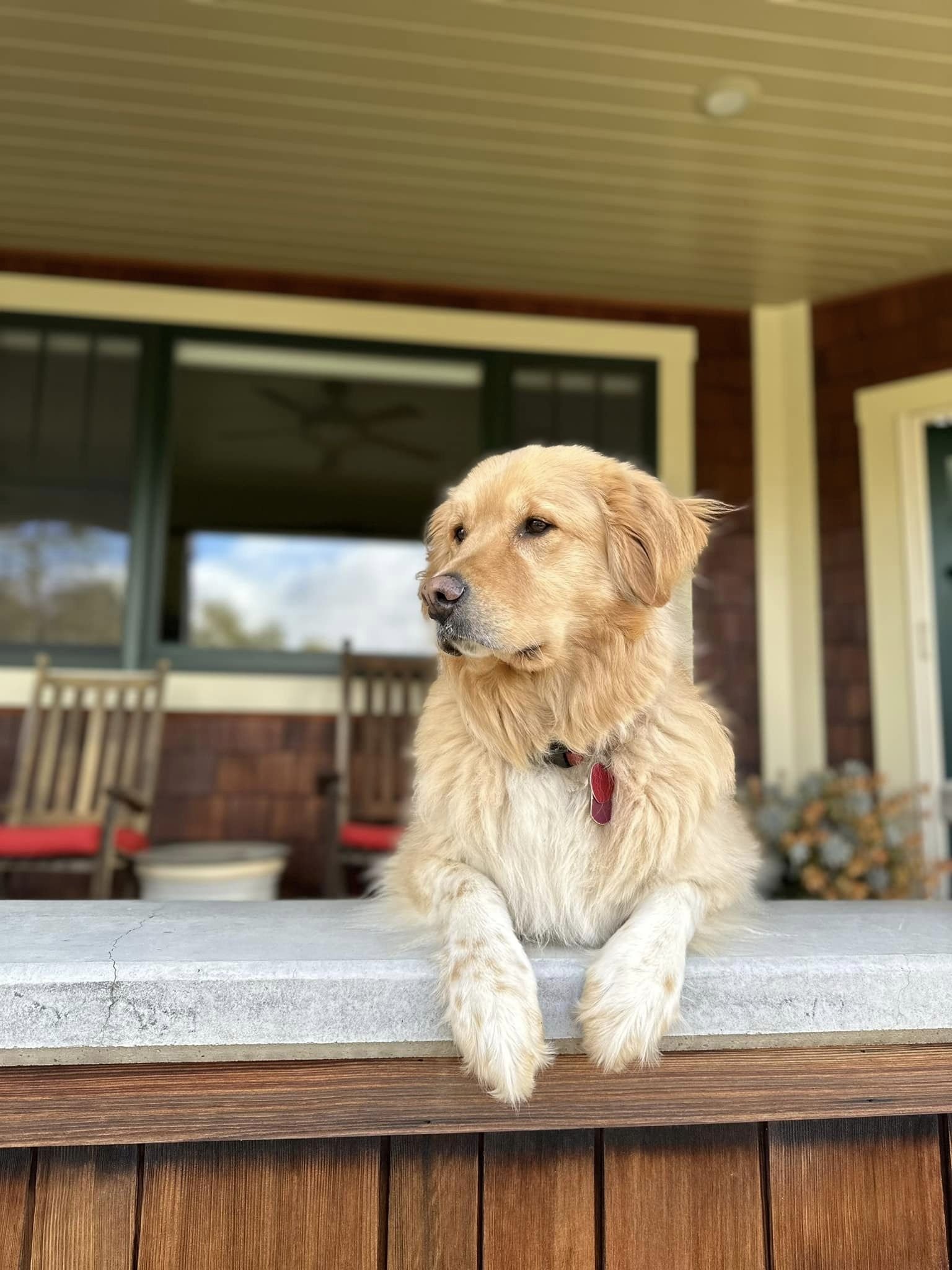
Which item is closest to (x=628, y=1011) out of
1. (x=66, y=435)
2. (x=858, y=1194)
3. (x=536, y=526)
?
(x=858, y=1194)

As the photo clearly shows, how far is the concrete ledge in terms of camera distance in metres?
0.87

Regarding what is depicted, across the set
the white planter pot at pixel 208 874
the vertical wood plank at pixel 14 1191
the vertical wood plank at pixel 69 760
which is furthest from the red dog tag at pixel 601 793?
the vertical wood plank at pixel 69 760

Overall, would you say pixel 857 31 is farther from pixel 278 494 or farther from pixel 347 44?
pixel 278 494

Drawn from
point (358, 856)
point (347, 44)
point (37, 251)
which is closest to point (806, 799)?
point (358, 856)

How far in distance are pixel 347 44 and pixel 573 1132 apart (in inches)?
120

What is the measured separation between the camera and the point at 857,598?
4090 mm

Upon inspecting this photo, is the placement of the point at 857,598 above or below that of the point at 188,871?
above

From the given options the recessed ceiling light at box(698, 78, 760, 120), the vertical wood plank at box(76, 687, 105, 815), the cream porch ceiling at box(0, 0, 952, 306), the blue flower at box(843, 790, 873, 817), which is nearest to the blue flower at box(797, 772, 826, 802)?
the blue flower at box(843, 790, 873, 817)

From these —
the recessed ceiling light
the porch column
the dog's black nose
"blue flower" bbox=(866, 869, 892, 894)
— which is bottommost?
"blue flower" bbox=(866, 869, 892, 894)

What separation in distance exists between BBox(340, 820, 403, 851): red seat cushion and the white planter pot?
25 centimetres

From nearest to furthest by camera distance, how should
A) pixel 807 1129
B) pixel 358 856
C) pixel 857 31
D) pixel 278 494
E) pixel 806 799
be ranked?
pixel 807 1129 < pixel 857 31 < pixel 358 856 < pixel 806 799 < pixel 278 494

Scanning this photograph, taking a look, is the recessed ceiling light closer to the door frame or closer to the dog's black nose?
the door frame

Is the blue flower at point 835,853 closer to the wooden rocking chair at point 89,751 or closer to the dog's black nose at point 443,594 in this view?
the wooden rocking chair at point 89,751

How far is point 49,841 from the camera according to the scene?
116 inches
